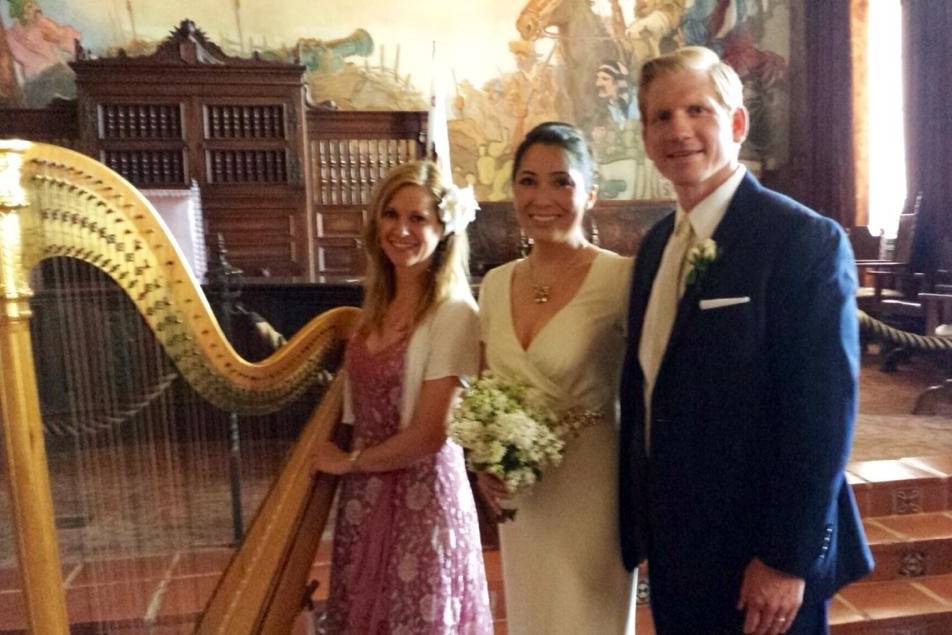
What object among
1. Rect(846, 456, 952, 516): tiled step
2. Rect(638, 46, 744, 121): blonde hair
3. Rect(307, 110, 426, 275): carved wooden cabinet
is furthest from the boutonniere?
Rect(307, 110, 426, 275): carved wooden cabinet

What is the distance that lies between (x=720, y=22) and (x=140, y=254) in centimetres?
846

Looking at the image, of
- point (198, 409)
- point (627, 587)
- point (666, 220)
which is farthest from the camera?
point (198, 409)

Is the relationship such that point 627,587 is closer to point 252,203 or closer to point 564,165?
point 564,165

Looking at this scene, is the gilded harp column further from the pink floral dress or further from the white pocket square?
the white pocket square

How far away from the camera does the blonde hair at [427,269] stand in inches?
56.9

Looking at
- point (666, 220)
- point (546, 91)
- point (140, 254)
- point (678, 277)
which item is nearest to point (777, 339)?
point (678, 277)

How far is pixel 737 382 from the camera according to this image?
43.4 inches

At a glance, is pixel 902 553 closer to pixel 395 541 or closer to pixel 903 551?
pixel 903 551

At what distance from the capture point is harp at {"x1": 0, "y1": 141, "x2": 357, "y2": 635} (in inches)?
36.1

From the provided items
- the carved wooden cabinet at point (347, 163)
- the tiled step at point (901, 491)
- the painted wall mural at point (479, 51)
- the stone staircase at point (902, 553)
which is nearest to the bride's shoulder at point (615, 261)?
the stone staircase at point (902, 553)

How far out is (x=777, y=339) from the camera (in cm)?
108

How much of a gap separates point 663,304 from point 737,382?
0.19 m

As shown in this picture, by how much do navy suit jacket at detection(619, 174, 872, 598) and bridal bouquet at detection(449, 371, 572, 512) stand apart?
190mm

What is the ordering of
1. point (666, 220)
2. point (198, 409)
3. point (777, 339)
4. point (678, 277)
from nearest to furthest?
1. point (777, 339)
2. point (678, 277)
3. point (666, 220)
4. point (198, 409)
